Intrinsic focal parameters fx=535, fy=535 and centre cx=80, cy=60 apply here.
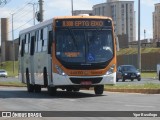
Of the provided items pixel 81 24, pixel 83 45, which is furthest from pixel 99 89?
pixel 81 24

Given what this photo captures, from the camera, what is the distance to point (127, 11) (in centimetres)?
14675

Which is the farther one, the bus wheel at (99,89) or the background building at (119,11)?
the background building at (119,11)

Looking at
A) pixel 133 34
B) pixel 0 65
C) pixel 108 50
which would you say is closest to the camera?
pixel 108 50

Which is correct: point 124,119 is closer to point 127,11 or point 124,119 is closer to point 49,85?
point 49,85

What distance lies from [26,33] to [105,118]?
17.6 m

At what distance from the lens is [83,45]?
2409 cm

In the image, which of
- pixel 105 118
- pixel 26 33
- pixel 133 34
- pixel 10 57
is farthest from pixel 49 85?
pixel 133 34

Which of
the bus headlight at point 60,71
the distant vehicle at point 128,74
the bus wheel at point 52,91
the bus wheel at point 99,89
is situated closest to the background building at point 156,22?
the distant vehicle at point 128,74

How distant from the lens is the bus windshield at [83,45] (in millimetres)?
23906

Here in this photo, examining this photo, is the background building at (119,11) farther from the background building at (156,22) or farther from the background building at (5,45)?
the background building at (5,45)

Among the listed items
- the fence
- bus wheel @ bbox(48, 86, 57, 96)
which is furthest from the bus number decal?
the fence

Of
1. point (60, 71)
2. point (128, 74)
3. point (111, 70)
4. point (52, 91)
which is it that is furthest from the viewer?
point (128, 74)

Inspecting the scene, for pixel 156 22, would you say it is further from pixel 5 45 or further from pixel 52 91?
pixel 52 91

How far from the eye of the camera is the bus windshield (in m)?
23.9
